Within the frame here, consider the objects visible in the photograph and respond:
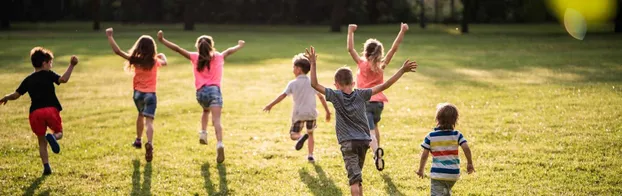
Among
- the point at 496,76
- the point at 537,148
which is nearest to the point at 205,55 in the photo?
the point at 537,148

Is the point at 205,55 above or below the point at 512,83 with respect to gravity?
above

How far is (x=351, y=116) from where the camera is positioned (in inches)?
263

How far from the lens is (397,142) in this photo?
10836 mm

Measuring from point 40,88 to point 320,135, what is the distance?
4.71 metres

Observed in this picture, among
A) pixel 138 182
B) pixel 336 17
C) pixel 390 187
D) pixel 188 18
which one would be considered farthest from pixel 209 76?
pixel 188 18

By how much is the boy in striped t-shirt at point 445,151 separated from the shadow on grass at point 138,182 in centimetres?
326

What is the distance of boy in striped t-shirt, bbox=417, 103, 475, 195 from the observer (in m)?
6.10

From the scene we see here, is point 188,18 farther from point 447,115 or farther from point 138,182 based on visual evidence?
point 447,115

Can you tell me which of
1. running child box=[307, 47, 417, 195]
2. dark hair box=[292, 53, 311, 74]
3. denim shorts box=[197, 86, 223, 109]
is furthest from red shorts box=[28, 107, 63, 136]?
running child box=[307, 47, 417, 195]

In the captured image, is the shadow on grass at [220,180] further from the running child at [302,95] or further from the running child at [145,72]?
the running child at [302,95]

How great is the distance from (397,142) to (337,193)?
3.33 meters

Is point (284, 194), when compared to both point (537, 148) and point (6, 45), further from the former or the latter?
point (6, 45)

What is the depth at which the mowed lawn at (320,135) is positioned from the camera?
809cm

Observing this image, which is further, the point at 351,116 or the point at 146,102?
the point at 146,102
